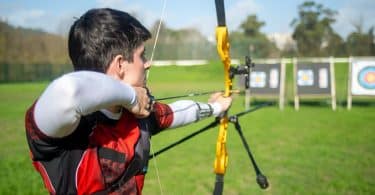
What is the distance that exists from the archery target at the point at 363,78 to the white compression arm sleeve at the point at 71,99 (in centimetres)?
1005

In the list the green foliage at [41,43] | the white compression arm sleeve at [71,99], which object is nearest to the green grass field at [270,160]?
the green foliage at [41,43]

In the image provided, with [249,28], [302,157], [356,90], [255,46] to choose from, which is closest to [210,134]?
[302,157]

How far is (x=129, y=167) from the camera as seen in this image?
96 centimetres

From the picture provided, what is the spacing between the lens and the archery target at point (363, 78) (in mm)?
9961

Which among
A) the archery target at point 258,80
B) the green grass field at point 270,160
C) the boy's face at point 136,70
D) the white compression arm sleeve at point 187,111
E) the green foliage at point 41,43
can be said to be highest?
the green foliage at point 41,43

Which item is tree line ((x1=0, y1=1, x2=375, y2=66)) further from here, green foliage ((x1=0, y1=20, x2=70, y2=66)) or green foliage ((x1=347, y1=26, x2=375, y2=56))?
green foliage ((x1=0, y1=20, x2=70, y2=66))

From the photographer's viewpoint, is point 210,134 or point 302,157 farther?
point 210,134

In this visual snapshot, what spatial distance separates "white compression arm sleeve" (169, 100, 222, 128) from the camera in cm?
137

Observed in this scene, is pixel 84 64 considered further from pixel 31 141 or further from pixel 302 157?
pixel 302 157

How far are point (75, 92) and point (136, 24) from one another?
1.12 feet

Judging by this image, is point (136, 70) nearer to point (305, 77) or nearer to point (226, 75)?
point (226, 75)

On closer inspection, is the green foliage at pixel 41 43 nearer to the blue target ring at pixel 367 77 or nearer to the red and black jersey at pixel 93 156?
the red and black jersey at pixel 93 156

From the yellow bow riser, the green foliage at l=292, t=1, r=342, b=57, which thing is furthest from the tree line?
the yellow bow riser

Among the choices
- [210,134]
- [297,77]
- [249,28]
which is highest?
[249,28]
